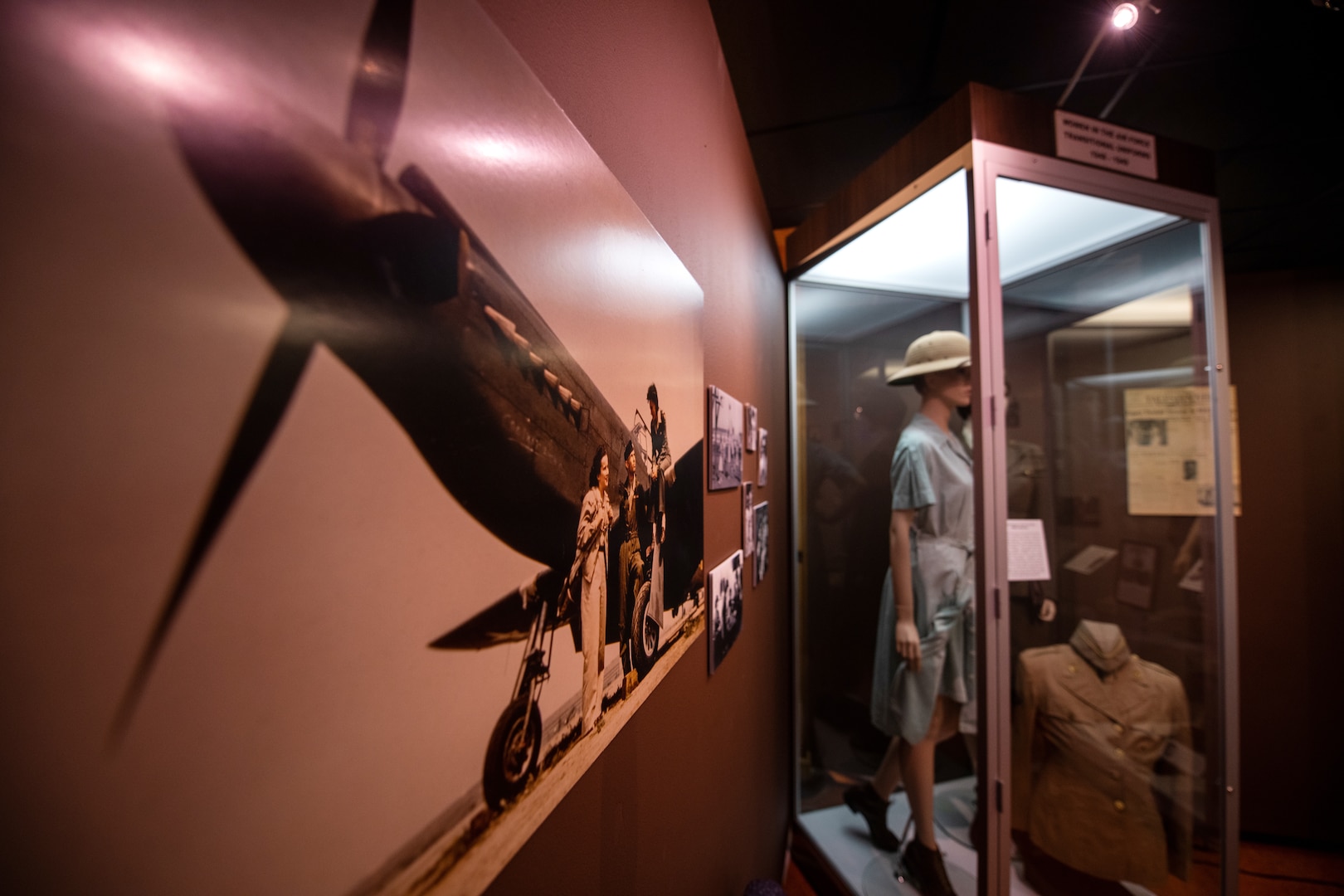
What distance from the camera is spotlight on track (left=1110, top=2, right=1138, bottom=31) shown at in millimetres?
1211

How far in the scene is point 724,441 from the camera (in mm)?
1114

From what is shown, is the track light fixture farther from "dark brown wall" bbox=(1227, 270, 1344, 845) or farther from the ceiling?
"dark brown wall" bbox=(1227, 270, 1344, 845)

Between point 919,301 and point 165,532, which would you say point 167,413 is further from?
point 919,301

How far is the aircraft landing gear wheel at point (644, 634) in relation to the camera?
65 cm

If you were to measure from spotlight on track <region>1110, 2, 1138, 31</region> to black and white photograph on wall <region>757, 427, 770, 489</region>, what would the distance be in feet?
4.66

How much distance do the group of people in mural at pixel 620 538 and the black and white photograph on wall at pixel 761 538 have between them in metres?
0.79

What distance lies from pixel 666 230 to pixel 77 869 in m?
0.86

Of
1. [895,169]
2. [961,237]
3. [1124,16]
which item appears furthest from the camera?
[961,237]

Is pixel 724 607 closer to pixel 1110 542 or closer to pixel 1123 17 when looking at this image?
pixel 1123 17

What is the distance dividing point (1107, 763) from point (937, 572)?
880 mm

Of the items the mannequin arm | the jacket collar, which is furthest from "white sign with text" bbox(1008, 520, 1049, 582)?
the jacket collar

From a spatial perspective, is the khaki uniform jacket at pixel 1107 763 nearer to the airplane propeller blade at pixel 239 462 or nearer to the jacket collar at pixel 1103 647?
the jacket collar at pixel 1103 647

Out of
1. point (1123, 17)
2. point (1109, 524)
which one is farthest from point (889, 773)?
point (1123, 17)

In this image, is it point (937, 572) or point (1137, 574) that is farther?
point (1137, 574)
